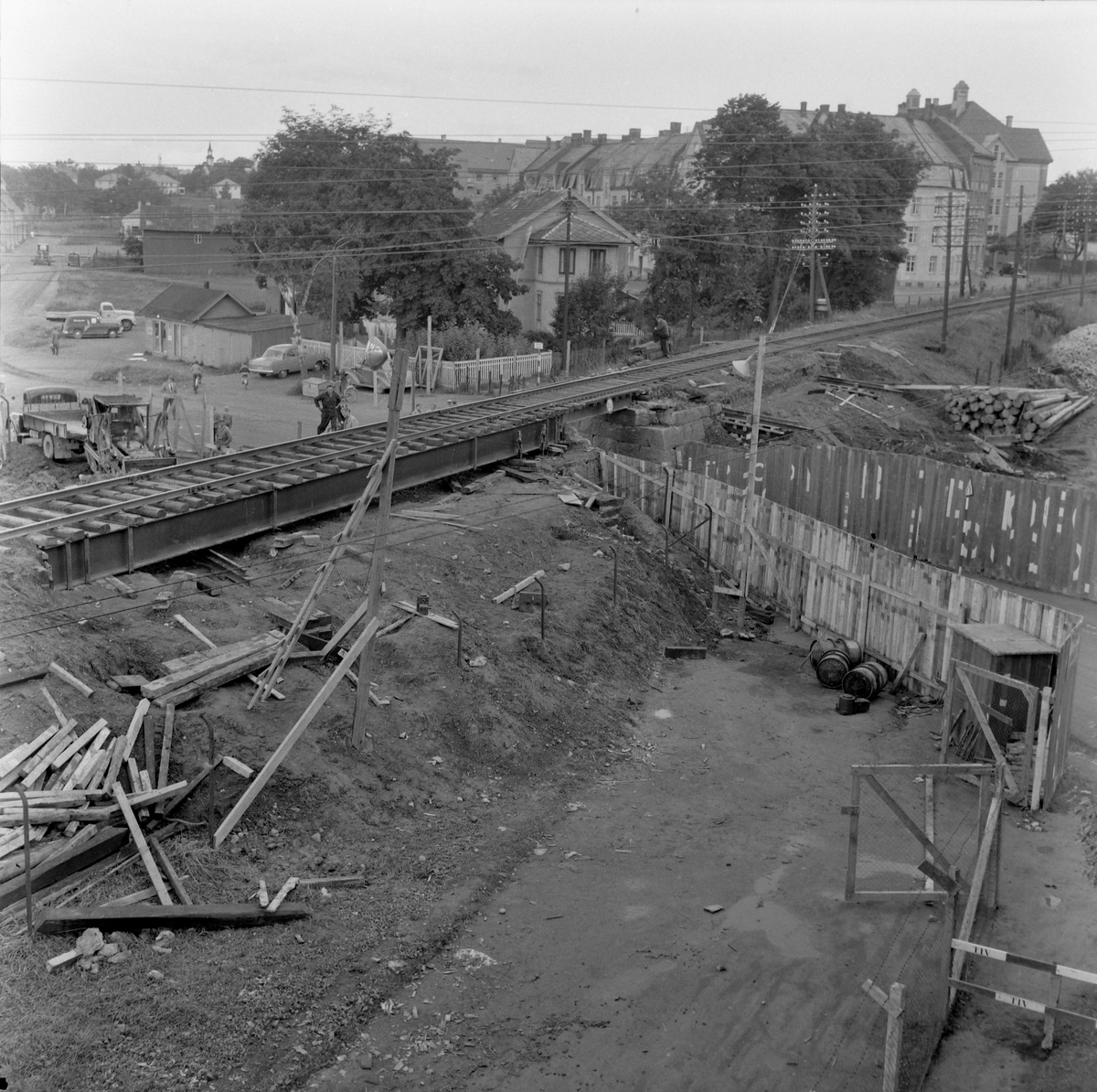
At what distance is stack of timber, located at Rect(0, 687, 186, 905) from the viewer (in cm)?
1070

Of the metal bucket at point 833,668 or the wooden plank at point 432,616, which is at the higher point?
the wooden plank at point 432,616

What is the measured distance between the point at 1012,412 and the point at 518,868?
2953 centimetres

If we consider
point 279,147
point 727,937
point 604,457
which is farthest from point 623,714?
point 279,147

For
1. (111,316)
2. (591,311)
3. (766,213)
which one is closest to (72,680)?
(591,311)

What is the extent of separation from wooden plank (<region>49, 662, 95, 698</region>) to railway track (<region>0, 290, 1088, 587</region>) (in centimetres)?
333

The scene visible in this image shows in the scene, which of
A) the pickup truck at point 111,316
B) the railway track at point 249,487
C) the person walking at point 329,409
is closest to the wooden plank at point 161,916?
the railway track at point 249,487

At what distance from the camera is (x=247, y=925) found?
34.8 ft

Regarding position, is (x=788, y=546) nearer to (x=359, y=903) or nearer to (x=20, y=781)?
(x=359, y=903)

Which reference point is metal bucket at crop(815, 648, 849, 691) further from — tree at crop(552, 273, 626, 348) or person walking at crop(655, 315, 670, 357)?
tree at crop(552, 273, 626, 348)

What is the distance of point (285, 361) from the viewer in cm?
4447

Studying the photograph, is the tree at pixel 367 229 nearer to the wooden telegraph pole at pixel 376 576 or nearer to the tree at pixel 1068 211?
the wooden telegraph pole at pixel 376 576

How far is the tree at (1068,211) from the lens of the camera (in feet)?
296

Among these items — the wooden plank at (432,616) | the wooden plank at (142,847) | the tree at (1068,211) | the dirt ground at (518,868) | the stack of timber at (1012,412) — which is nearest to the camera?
the dirt ground at (518,868)

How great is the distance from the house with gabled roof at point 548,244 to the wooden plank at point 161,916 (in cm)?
5115
